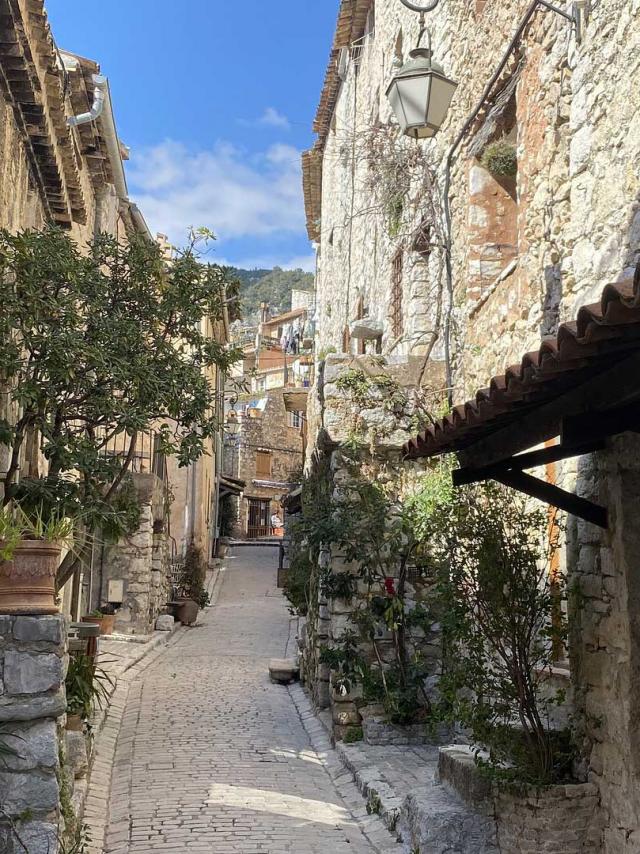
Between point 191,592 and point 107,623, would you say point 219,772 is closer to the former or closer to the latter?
point 107,623

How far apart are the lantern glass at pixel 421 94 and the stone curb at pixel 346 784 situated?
17.7ft

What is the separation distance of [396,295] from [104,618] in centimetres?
734

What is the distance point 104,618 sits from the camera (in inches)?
589

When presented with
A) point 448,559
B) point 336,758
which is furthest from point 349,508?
point 448,559

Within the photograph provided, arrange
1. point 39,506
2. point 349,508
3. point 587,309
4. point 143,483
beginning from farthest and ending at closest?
1. point 143,483
2. point 349,508
3. point 39,506
4. point 587,309

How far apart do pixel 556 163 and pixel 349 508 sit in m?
3.91

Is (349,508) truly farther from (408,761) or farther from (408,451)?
(408,451)

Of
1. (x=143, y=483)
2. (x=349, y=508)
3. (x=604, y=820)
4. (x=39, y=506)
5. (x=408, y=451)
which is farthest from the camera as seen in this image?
(x=143, y=483)

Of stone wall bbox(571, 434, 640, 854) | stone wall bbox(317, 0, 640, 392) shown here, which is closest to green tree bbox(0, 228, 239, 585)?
stone wall bbox(317, 0, 640, 392)

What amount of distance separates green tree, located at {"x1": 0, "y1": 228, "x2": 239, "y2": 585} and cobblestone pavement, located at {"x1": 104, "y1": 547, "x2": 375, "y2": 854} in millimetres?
1932

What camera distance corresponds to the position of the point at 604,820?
4910 mm

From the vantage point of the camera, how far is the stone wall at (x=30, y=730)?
4492 millimetres

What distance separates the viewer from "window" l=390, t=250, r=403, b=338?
1222 centimetres

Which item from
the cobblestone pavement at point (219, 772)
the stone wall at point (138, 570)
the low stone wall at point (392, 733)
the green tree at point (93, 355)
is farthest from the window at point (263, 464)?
the green tree at point (93, 355)
